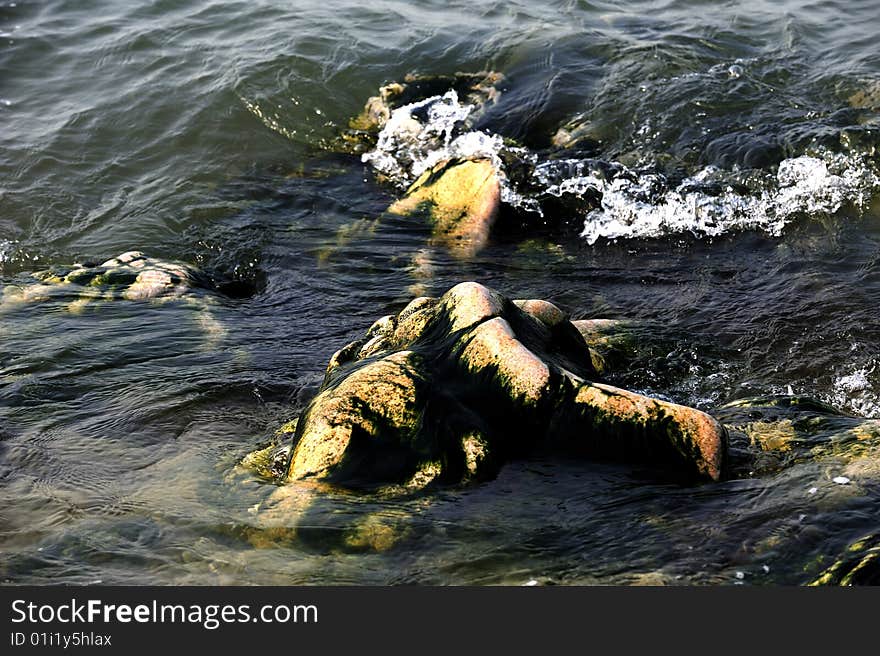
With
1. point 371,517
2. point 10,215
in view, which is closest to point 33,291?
point 10,215

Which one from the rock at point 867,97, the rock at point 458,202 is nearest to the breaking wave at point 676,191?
the rock at point 458,202

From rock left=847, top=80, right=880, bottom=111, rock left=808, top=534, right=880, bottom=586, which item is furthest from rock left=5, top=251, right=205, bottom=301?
rock left=847, top=80, right=880, bottom=111

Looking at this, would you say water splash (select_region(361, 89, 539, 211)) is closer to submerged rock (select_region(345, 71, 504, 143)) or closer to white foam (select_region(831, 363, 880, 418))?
submerged rock (select_region(345, 71, 504, 143))

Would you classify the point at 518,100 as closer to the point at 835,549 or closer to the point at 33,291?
the point at 33,291

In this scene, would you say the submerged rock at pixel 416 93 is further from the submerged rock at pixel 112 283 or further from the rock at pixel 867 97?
the rock at pixel 867 97

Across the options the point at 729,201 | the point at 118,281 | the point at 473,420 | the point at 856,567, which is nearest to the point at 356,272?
the point at 118,281

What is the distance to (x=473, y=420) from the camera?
407 centimetres

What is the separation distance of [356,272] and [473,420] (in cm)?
315

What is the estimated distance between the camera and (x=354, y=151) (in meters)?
9.29

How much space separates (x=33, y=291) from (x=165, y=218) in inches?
71.7

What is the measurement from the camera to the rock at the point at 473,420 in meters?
3.96

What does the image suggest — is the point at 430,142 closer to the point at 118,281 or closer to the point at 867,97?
the point at 118,281

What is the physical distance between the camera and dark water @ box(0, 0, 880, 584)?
3588 millimetres

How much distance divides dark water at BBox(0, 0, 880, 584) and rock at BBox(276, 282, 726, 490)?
126mm
